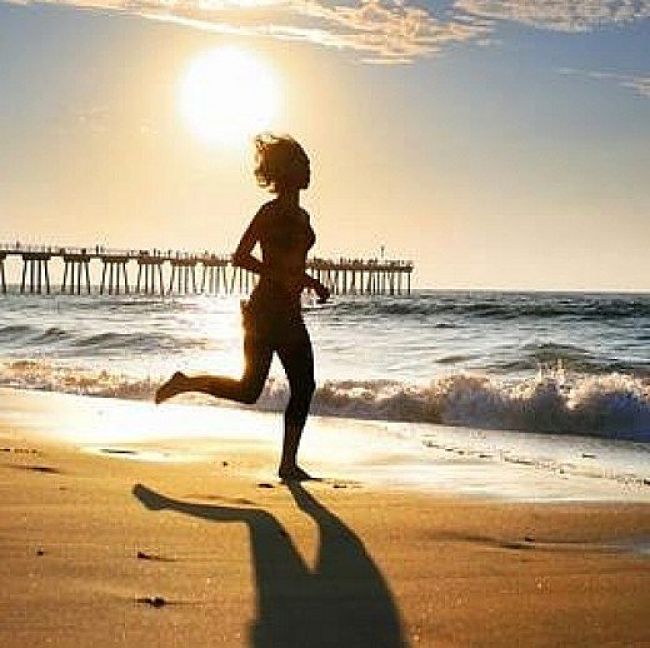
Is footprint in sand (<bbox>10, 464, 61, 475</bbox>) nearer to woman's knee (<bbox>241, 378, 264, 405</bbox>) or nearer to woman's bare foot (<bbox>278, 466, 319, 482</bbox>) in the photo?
woman's knee (<bbox>241, 378, 264, 405</bbox>)

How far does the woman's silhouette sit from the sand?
0.53m

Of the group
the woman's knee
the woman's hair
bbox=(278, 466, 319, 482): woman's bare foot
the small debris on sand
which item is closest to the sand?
the small debris on sand

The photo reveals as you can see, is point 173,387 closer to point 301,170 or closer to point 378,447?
point 301,170

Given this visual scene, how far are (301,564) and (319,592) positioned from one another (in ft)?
1.33

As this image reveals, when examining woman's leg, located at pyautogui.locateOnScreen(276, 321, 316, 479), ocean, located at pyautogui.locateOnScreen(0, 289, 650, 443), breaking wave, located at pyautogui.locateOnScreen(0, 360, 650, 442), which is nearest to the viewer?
woman's leg, located at pyautogui.locateOnScreen(276, 321, 316, 479)

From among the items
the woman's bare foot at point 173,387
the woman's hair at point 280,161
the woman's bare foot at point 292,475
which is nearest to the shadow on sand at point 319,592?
the woman's bare foot at point 292,475

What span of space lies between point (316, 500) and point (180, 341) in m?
21.1

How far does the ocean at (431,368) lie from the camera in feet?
39.7

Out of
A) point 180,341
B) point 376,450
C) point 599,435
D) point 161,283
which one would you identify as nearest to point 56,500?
point 376,450

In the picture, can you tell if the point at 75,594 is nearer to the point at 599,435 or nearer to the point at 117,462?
the point at 117,462

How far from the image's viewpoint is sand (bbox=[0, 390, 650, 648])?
3.07m

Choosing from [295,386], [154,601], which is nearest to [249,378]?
[295,386]

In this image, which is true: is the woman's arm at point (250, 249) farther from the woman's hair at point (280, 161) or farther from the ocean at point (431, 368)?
the ocean at point (431, 368)

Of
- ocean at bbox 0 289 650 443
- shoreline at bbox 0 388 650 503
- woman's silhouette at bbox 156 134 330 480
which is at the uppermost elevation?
woman's silhouette at bbox 156 134 330 480
